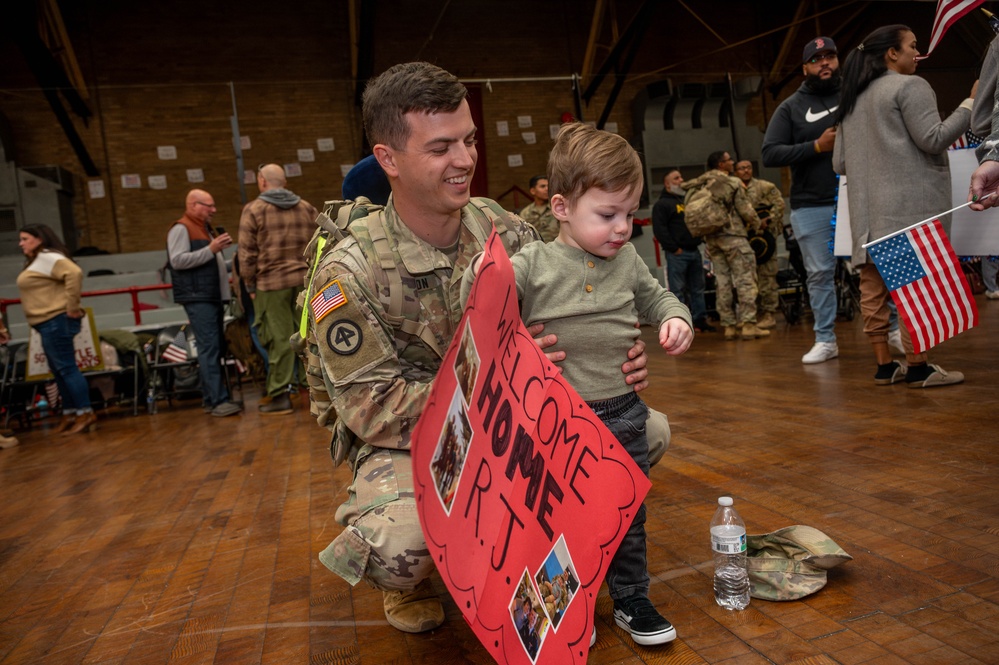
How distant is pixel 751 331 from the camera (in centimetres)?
706

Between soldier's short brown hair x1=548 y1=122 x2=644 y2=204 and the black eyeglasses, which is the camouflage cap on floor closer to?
soldier's short brown hair x1=548 y1=122 x2=644 y2=204

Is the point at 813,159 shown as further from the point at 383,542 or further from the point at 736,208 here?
the point at 383,542

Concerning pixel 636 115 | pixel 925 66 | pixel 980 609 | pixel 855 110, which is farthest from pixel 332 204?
pixel 925 66

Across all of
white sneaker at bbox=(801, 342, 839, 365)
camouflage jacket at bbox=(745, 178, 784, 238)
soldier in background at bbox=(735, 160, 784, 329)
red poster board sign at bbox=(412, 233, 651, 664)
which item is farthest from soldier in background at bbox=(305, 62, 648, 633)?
camouflage jacket at bbox=(745, 178, 784, 238)

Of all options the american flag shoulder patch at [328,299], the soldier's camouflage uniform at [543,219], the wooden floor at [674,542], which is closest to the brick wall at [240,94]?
the soldier's camouflage uniform at [543,219]

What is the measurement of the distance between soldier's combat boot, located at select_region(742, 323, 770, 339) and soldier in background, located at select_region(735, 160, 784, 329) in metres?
0.44

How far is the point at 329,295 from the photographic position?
5.96 ft

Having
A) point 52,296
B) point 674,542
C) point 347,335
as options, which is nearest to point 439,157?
point 347,335

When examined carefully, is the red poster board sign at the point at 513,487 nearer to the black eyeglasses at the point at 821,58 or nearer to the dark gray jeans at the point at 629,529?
the dark gray jeans at the point at 629,529

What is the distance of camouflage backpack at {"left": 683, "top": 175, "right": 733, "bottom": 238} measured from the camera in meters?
6.90

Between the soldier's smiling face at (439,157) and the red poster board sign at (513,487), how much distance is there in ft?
1.58

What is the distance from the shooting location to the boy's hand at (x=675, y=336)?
164 centimetres

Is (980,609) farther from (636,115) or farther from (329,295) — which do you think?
(636,115)

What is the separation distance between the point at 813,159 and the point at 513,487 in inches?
155
